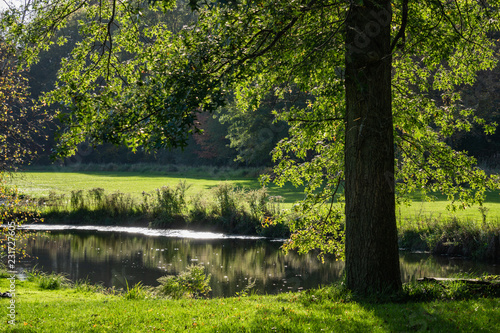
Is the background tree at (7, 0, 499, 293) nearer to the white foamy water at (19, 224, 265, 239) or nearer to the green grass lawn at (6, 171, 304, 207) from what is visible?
the white foamy water at (19, 224, 265, 239)

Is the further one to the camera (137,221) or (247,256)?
(137,221)

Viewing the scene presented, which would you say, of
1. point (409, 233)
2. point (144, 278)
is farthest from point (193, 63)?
point (409, 233)

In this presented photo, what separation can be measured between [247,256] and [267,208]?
12.2 feet

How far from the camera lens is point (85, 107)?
22.8ft

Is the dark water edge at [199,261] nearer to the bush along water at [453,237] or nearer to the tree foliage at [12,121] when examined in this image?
the bush along water at [453,237]

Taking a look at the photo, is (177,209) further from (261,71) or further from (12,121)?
(261,71)

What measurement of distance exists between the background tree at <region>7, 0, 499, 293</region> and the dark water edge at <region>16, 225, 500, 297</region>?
3.51 metres

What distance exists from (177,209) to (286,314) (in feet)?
49.5

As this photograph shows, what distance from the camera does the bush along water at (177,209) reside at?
756 inches

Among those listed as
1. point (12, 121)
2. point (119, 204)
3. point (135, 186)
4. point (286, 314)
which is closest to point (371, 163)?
point (286, 314)

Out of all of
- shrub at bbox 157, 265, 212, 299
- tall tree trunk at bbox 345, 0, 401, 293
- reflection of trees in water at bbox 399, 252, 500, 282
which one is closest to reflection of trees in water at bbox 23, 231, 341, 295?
shrub at bbox 157, 265, 212, 299

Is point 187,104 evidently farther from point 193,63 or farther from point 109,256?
point 109,256

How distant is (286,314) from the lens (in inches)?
254

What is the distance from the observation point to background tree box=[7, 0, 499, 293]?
20.7 feet
